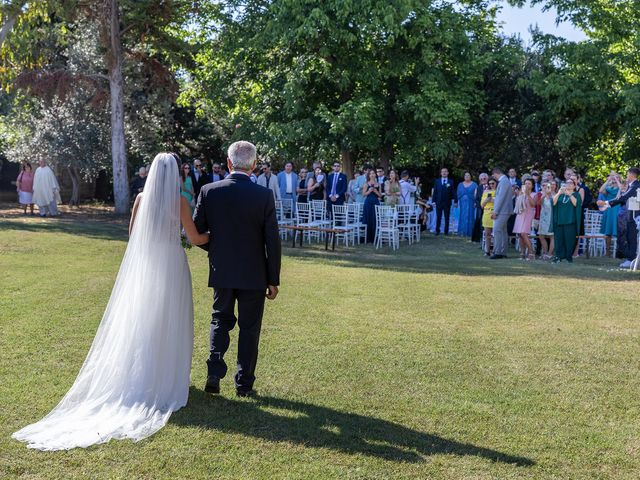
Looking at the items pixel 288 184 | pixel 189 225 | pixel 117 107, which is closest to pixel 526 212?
pixel 288 184

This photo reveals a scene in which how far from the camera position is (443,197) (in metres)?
24.9

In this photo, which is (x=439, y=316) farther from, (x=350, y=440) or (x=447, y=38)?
(x=447, y=38)

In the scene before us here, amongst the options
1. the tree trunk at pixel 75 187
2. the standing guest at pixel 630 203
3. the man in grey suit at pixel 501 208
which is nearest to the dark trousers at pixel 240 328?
the standing guest at pixel 630 203

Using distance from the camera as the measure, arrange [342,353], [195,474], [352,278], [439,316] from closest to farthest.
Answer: [195,474] → [342,353] → [439,316] → [352,278]

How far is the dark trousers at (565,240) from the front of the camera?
56.5ft

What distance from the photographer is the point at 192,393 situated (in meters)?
6.43

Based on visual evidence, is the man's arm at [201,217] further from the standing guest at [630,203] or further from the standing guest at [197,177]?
the standing guest at [197,177]

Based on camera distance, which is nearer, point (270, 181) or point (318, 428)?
point (318, 428)

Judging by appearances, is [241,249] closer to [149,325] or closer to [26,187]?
[149,325]

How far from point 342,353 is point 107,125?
27789 mm

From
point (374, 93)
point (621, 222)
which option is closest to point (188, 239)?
point (621, 222)

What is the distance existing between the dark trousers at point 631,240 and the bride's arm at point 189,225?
1390 cm

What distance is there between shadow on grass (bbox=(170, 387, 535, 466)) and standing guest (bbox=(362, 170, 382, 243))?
15575 mm

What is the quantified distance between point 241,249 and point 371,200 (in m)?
15.9
